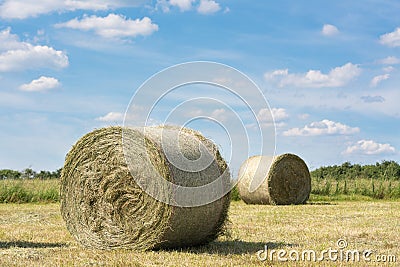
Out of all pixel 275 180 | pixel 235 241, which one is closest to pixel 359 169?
pixel 275 180

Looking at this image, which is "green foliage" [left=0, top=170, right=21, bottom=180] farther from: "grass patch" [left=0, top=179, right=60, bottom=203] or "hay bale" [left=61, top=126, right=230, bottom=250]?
"hay bale" [left=61, top=126, right=230, bottom=250]

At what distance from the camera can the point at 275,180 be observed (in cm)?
1812

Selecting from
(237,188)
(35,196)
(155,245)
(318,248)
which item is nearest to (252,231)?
(318,248)

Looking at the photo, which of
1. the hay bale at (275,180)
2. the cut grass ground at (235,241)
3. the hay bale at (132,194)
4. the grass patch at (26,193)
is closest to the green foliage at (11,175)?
the grass patch at (26,193)

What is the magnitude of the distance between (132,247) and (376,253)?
320 cm

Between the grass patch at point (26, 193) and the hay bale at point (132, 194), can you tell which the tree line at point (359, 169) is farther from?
the hay bale at point (132, 194)

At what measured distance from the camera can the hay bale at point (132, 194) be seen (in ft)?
25.7

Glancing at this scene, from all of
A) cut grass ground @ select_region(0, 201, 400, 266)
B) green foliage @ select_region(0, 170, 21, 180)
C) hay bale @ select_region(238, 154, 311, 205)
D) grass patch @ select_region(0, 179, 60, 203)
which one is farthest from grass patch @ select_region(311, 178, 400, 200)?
green foliage @ select_region(0, 170, 21, 180)

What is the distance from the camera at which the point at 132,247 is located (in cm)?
800

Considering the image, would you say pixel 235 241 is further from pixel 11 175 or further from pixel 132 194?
pixel 11 175

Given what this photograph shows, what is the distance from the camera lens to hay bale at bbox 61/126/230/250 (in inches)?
309

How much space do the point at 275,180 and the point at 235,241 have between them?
9206 millimetres

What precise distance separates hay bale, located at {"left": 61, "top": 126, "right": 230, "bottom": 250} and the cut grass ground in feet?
0.83

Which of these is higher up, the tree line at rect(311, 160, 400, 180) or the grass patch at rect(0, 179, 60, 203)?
the tree line at rect(311, 160, 400, 180)
